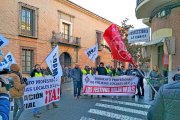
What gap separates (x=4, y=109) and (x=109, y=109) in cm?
853

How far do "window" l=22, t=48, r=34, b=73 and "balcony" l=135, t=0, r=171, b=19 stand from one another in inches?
539

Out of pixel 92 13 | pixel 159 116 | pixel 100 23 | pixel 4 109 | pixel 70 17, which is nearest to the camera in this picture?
pixel 4 109

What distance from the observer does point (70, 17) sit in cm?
3700

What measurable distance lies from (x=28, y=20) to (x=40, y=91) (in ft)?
68.6

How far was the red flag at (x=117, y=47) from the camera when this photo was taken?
10266 mm

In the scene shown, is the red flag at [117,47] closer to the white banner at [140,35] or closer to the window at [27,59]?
the white banner at [140,35]

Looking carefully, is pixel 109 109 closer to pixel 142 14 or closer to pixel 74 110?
pixel 74 110

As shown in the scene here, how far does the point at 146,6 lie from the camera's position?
1647 centimetres

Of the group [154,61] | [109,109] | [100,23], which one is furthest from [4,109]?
[100,23]

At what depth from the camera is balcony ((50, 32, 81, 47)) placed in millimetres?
33375

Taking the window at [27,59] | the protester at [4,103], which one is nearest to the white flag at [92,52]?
the window at [27,59]

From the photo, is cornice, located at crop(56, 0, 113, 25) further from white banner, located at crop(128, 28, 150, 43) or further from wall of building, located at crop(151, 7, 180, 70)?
white banner, located at crop(128, 28, 150, 43)

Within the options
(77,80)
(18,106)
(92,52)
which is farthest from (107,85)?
(18,106)

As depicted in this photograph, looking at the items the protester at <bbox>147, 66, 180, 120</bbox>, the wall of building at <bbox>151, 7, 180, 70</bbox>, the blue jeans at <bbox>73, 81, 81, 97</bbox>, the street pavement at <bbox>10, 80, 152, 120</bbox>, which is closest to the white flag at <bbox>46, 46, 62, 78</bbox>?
the street pavement at <bbox>10, 80, 152, 120</bbox>
